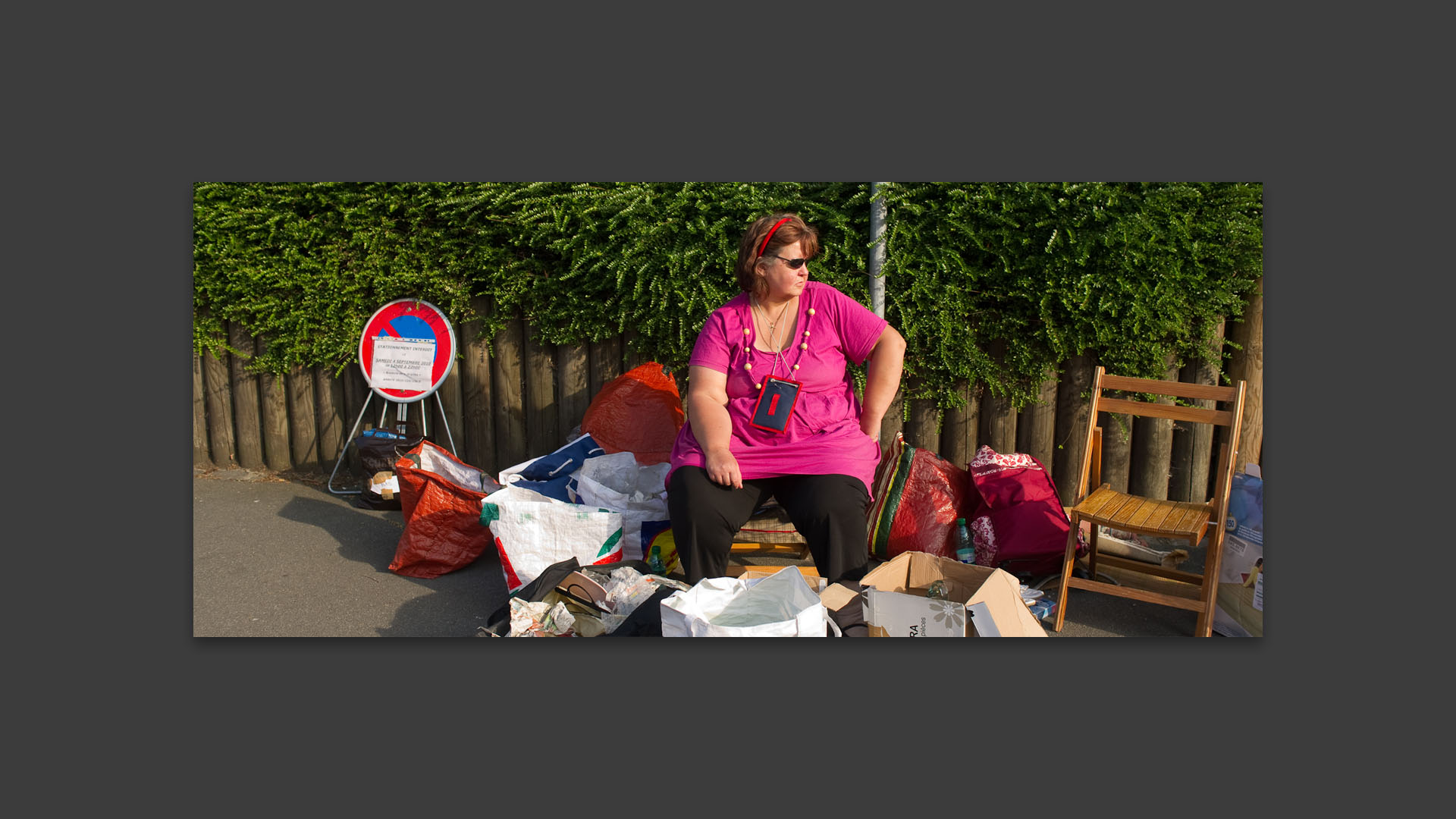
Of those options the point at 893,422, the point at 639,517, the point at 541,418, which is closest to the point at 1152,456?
the point at 893,422

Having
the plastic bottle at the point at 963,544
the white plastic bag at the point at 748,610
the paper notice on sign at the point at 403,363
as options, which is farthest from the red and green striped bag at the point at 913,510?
the paper notice on sign at the point at 403,363

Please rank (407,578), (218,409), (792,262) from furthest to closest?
(218,409)
(407,578)
(792,262)

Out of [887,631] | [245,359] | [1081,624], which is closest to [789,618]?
[887,631]

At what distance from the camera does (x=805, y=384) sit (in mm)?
4375

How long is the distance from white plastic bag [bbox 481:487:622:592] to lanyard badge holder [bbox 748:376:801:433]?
79 centimetres

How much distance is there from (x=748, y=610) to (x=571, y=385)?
263 cm

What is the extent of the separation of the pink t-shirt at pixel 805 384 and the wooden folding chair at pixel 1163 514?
0.91 metres

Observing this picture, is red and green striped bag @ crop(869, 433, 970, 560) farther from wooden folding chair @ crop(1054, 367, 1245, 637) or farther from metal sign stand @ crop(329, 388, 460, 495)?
metal sign stand @ crop(329, 388, 460, 495)

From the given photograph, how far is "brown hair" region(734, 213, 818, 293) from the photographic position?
426cm

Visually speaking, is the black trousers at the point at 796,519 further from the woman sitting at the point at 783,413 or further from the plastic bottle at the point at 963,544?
the plastic bottle at the point at 963,544

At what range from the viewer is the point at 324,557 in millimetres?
5012

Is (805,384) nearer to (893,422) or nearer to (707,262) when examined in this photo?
(707,262)

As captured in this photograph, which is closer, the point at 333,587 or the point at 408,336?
the point at 333,587

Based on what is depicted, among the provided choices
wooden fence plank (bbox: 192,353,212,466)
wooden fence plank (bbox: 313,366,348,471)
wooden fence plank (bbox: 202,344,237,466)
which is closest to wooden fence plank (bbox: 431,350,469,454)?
wooden fence plank (bbox: 313,366,348,471)
